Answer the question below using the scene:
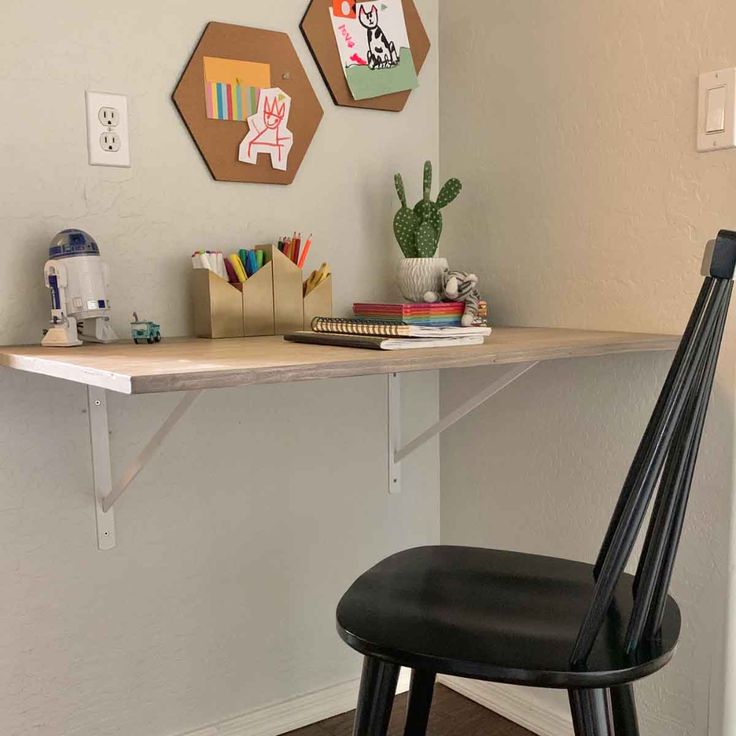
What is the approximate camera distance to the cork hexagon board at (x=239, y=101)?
1.40 meters

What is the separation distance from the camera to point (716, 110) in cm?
120

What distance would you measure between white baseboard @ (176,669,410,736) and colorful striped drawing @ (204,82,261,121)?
3.76 feet

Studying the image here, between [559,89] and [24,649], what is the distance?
1.37m

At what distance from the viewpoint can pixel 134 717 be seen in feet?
4.69

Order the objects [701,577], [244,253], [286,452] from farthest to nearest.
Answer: [286,452]
[244,253]
[701,577]

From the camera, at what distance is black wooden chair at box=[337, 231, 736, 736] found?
2.57ft

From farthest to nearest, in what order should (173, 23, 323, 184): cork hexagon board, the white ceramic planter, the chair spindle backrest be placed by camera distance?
1. the white ceramic planter
2. (173, 23, 323, 184): cork hexagon board
3. the chair spindle backrest

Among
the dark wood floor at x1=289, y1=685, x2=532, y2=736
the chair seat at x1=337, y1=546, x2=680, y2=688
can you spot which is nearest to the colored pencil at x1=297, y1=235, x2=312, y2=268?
the chair seat at x1=337, y1=546, x2=680, y2=688

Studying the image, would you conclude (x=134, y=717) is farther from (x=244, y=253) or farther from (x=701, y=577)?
(x=701, y=577)

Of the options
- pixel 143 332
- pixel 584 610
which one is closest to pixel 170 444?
pixel 143 332

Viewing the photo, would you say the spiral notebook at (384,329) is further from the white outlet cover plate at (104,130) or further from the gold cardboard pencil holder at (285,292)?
the white outlet cover plate at (104,130)

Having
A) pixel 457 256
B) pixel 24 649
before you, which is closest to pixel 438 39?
pixel 457 256

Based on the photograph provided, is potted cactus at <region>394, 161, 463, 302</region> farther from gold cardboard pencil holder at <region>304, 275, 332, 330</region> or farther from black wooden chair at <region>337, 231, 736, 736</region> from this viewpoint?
black wooden chair at <region>337, 231, 736, 736</region>

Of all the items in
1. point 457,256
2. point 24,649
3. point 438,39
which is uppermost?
point 438,39
